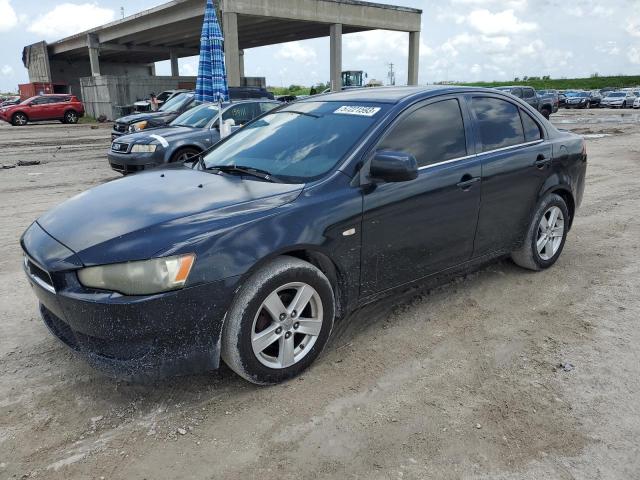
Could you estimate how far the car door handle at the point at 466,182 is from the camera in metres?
3.86

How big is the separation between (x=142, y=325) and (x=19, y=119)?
32.0 meters

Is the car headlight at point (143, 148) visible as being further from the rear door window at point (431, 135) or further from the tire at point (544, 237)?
the tire at point (544, 237)

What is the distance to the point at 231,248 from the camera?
9.00 feet

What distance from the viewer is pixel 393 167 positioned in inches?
125

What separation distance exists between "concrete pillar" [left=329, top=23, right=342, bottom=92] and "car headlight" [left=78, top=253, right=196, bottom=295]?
103 feet

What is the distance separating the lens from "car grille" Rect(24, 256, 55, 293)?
9.14 ft

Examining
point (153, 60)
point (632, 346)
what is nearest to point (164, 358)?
point (632, 346)

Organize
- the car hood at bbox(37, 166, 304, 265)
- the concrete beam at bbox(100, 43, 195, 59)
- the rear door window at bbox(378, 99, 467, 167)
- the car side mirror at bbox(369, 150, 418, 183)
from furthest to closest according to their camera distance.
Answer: the concrete beam at bbox(100, 43, 195, 59)
the rear door window at bbox(378, 99, 467, 167)
the car side mirror at bbox(369, 150, 418, 183)
the car hood at bbox(37, 166, 304, 265)

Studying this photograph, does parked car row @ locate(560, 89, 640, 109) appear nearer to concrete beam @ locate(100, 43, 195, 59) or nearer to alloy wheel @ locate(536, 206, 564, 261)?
concrete beam @ locate(100, 43, 195, 59)

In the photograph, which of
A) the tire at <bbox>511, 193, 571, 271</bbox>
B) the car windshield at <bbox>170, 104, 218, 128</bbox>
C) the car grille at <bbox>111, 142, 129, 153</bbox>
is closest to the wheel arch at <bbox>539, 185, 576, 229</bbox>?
the tire at <bbox>511, 193, 571, 271</bbox>

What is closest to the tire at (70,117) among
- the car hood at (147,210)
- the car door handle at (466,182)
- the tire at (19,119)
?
the tire at (19,119)

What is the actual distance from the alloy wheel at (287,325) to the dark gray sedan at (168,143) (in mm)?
6580

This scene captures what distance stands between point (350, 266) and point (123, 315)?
139cm

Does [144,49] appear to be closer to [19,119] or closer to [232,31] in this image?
[19,119]
